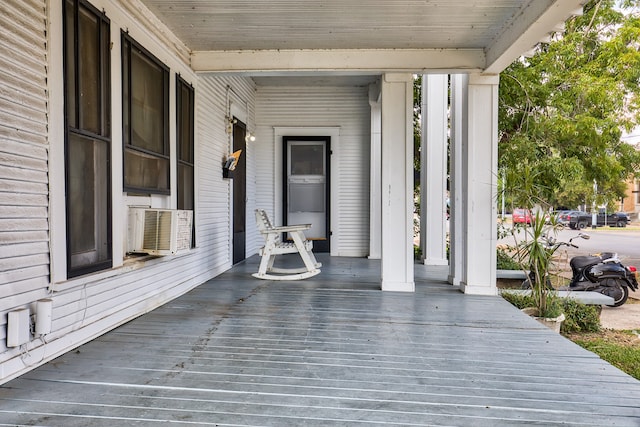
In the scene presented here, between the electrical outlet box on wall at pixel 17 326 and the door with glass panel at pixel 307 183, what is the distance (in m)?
6.17

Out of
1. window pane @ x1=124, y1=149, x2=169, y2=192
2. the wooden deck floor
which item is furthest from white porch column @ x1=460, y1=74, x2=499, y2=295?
window pane @ x1=124, y1=149, x2=169, y2=192

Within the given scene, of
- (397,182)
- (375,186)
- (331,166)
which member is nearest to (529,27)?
(397,182)

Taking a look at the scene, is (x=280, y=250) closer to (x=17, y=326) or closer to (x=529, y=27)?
(x=17, y=326)

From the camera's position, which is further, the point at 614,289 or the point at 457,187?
the point at 614,289

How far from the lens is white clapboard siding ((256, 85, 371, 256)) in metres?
8.26

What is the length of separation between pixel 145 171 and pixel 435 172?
16.5 feet

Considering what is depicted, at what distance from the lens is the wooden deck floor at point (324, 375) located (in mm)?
1984

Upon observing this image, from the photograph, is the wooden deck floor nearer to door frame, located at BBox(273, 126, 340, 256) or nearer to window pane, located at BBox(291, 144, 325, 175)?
door frame, located at BBox(273, 126, 340, 256)

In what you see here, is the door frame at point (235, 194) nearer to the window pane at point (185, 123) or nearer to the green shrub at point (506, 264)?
the window pane at point (185, 123)

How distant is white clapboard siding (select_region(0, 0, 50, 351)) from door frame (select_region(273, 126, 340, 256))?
5918 millimetres

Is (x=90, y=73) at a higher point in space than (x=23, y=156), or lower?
higher

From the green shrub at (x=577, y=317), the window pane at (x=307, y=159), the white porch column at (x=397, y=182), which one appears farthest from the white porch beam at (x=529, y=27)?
the window pane at (x=307, y=159)

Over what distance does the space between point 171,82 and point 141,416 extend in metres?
3.30

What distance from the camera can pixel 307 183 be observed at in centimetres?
848
